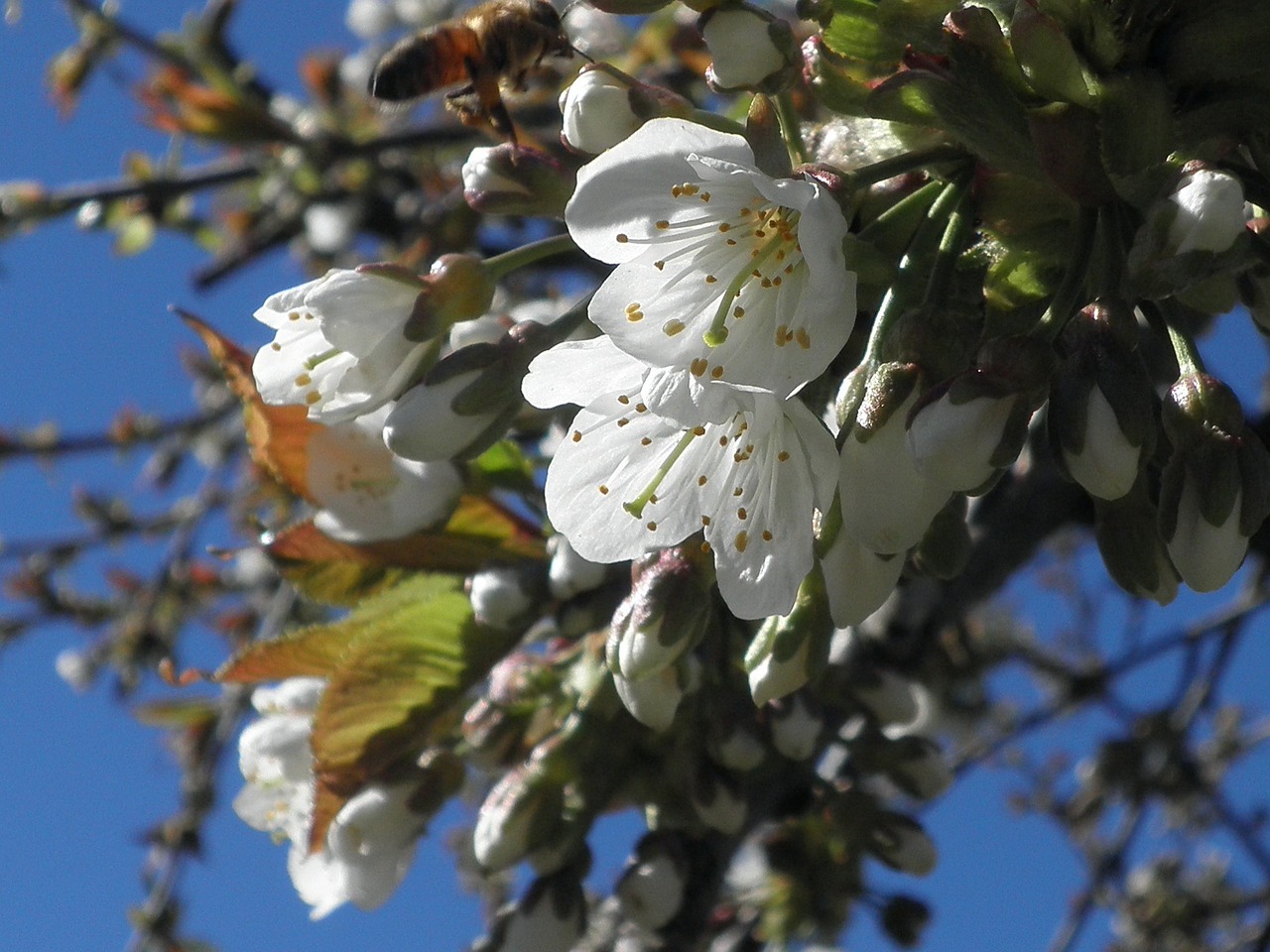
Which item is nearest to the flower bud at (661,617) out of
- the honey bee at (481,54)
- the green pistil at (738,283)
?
the green pistil at (738,283)

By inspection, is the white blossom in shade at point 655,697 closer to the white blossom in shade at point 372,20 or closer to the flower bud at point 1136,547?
the flower bud at point 1136,547

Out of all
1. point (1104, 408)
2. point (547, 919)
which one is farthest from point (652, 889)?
point (1104, 408)

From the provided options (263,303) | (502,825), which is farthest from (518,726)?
(263,303)

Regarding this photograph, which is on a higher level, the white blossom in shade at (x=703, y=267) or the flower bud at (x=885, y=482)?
the white blossom in shade at (x=703, y=267)

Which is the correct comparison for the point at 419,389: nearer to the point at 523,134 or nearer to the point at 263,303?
the point at 263,303

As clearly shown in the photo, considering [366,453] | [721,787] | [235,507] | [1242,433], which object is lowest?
[235,507]

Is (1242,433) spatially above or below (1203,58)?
below

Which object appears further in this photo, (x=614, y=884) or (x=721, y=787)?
(x=614, y=884)

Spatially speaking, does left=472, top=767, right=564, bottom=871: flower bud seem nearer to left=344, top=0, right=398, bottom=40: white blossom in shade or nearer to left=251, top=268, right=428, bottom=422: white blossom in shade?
left=251, top=268, right=428, bottom=422: white blossom in shade
